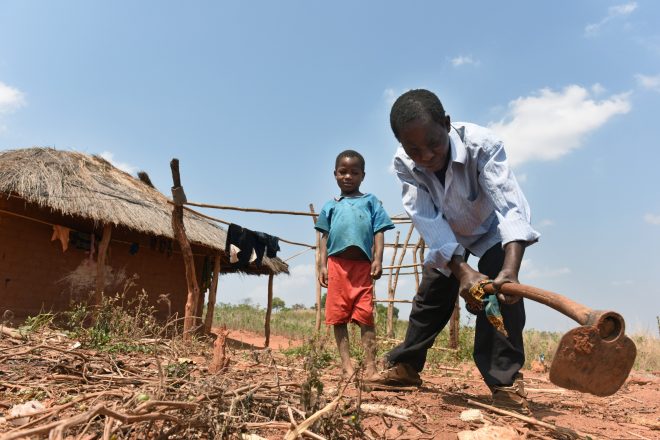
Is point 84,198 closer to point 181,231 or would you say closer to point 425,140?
point 181,231

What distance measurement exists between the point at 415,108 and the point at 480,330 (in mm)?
Result: 1270

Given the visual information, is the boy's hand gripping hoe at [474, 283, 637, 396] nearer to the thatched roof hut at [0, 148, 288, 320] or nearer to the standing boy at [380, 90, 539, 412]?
the standing boy at [380, 90, 539, 412]

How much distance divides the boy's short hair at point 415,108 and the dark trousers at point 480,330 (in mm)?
861

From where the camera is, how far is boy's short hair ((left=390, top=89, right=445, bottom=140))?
8.13ft

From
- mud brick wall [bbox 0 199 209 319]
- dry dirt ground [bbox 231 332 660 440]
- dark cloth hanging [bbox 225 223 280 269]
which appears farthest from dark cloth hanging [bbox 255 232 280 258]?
dry dirt ground [bbox 231 332 660 440]

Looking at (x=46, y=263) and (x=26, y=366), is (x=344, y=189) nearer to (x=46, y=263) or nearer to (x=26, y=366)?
(x=26, y=366)

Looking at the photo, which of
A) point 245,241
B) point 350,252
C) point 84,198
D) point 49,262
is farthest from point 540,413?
point 49,262

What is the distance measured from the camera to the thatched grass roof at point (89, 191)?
8039 mm

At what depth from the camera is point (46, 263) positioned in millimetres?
8539

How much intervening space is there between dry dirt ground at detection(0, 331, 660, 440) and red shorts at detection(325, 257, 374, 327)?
0.44m

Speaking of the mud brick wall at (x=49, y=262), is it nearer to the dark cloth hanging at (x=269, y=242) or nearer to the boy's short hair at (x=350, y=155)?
the dark cloth hanging at (x=269, y=242)

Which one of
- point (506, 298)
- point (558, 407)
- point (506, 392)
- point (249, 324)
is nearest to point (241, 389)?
point (506, 298)

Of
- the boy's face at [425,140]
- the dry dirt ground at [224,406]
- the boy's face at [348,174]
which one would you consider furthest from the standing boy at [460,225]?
the boy's face at [348,174]

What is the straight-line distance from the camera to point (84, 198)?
28.2 ft
